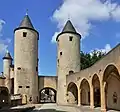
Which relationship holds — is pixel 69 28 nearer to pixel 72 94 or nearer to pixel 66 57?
pixel 66 57

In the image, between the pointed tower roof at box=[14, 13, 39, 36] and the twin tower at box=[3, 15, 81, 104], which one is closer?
the twin tower at box=[3, 15, 81, 104]

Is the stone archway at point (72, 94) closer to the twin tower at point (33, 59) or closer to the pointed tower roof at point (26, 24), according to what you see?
the twin tower at point (33, 59)

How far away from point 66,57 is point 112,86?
614 inches

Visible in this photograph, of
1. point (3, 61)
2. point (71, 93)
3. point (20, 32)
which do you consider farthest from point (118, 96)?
point (3, 61)

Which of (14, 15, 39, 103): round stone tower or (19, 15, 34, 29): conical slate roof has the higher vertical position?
(19, 15, 34, 29): conical slate roof

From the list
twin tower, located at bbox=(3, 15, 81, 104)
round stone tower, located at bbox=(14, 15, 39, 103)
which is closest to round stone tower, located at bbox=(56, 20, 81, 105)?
twin tower, located at bbox=(3, 15, 81, 104)

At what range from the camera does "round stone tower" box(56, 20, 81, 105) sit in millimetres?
40994

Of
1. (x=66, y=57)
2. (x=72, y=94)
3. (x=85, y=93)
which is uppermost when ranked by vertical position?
(x=66, y=57)

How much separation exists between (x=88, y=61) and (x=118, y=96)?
3098 centimetres

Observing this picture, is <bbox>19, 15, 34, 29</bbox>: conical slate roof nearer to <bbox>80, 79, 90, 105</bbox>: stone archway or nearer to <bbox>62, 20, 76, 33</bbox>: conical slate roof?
<bbox>62, 20, 76, 33</bbox>: conical slate roof

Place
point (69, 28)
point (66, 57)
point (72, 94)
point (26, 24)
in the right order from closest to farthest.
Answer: point (72, 94)
point (66, 57)
point (26, 24)
point (69, 28)

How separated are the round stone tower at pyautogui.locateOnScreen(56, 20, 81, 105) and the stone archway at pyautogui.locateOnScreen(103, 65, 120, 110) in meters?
13.7

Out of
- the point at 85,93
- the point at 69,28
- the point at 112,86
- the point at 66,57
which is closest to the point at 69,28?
the point at 69,28

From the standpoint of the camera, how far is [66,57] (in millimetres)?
41438
